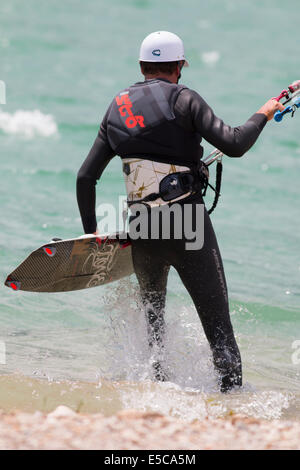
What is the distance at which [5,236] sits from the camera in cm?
1060

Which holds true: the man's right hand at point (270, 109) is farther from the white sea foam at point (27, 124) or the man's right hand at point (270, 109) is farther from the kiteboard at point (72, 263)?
the white sea foam at point (27, 124)

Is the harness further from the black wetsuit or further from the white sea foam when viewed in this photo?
the white sea foam

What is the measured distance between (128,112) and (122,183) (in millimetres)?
10867

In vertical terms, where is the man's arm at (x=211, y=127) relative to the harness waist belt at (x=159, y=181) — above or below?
above

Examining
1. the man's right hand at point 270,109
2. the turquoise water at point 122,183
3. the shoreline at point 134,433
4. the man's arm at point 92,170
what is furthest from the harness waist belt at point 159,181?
the shoreline at point 134,433

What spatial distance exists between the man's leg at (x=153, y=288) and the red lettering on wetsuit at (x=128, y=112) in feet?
2.33

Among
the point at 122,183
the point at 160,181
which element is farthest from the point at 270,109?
the point at 122,183

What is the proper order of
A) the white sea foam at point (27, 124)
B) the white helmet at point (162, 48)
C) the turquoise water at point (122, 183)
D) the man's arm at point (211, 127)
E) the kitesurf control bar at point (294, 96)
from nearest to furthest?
the man's arm at point (211, 127) < the white helmet at point (162, 48) < the kitesurf control bar at point (294, 96) < the turquoise water at point (122, 183) < the white sea foam at point (27, 124)

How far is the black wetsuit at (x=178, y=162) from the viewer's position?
14.6ft

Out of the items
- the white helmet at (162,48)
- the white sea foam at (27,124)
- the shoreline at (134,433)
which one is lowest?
the white sea foam at (27,124)

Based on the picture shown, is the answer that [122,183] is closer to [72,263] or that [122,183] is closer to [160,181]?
[72,263]

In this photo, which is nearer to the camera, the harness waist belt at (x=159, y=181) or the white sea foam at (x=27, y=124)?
the harness waist belt at (x=159, y=181)

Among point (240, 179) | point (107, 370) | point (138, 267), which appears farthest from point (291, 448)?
point (240, 179)

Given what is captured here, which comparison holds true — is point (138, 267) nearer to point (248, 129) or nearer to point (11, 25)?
point (248, 129)
